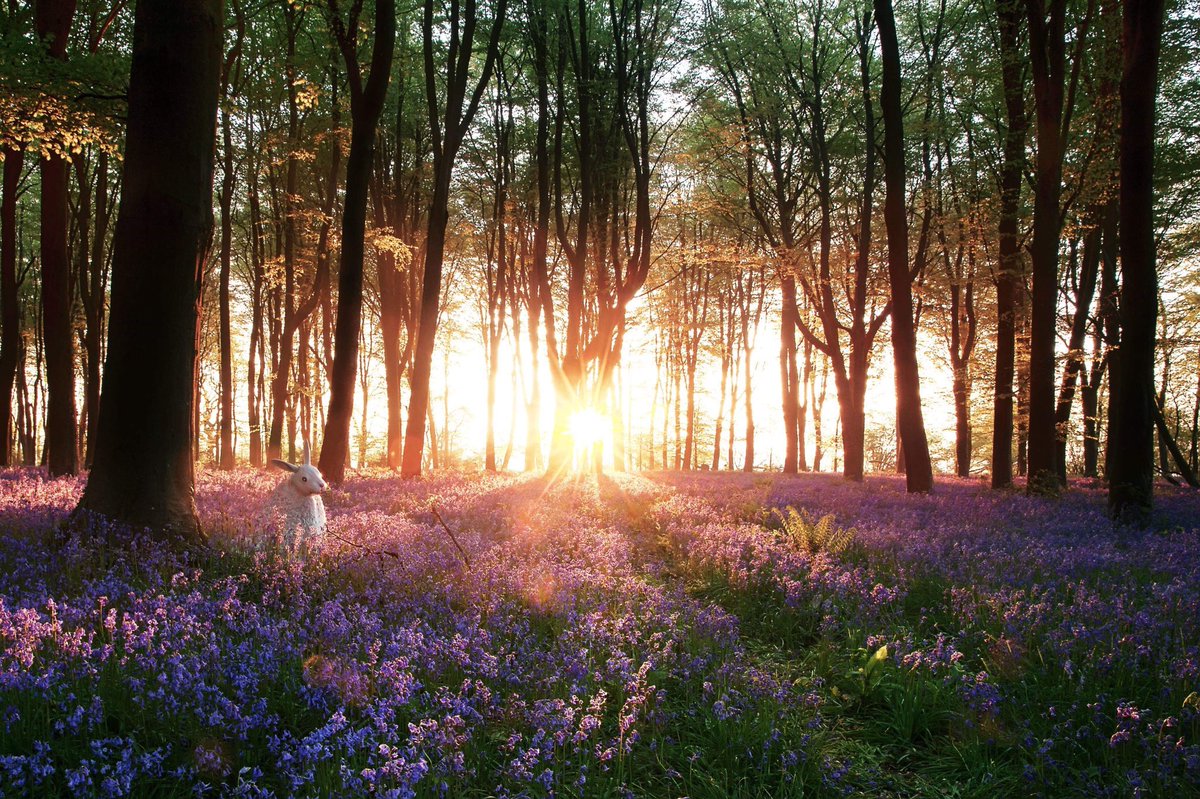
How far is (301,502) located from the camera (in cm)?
786

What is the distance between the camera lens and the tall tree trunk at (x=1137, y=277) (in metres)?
10.3

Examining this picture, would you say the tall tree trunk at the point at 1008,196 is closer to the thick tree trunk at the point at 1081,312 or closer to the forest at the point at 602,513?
the forest at the point at 602,513

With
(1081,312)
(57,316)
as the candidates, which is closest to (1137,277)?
(1081,312)

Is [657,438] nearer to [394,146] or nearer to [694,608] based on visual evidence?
[394,146]

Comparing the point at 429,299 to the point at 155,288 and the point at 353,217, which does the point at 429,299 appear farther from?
→ the point at 155,288

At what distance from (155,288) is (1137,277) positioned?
1311cm

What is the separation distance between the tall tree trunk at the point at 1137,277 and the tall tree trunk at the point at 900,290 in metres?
4.61

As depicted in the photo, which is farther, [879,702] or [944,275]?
[944,275]

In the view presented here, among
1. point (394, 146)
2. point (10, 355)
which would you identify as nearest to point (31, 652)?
point (10, 355)

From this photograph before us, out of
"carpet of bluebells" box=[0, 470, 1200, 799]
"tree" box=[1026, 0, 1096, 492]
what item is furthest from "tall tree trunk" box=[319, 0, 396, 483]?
"tree" box=[1026, 0, 1096, 492]

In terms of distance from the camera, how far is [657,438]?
70500 mm

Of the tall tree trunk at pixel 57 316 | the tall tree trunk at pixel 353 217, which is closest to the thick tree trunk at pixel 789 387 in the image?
the tall tree trunk at pixel 353 217

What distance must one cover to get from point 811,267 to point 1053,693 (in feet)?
66.7

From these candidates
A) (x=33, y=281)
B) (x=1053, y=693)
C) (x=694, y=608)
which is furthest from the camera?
(x=33, y=281)
